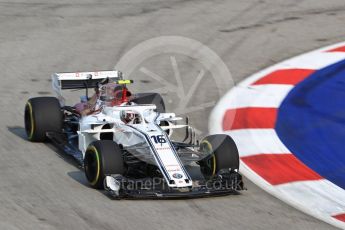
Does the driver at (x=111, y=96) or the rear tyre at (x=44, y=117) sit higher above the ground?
the driver at (x=111, y=96)

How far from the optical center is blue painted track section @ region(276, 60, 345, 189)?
10.9m

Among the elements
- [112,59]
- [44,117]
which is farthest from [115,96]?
[112,59]

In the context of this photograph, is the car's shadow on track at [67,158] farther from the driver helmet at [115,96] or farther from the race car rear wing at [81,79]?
the driver helmet at [115,96]

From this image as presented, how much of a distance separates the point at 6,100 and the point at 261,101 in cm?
375

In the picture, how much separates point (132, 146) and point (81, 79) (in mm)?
2259

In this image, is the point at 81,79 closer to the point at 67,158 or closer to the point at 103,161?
the point at 67,158

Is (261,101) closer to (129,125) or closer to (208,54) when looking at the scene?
(208,54)

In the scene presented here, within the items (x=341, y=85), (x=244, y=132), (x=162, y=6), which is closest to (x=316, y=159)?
(x=244, y=132)

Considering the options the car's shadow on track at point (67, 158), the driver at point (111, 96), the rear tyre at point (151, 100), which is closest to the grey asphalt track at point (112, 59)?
the car's shadow on track at point (67, 158)

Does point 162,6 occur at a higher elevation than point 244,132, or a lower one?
higher

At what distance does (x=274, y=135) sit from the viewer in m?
11.8

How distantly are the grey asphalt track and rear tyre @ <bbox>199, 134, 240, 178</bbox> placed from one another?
385 mm

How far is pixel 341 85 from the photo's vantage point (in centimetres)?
1398

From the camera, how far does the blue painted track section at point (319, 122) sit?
35.8ft
